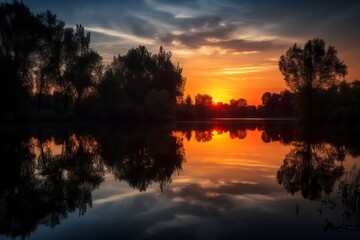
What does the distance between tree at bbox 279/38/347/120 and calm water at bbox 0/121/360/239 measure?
41.9 m

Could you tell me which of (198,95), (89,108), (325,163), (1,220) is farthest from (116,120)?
(198,95)

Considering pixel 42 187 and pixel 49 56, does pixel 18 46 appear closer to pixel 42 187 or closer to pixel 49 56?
pixel 49 56

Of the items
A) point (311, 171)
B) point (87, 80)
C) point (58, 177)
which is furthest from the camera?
point (87, 80)

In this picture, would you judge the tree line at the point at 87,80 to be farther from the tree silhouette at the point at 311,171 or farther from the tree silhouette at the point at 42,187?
the tree silhouette at the point at 311,171

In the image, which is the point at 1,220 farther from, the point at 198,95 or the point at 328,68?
the point at 198,95

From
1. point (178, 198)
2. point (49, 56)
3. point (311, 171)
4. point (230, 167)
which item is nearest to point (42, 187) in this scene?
point (178, 198)

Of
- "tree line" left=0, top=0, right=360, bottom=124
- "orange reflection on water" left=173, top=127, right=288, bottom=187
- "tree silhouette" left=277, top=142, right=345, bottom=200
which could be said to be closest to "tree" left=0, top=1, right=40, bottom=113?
"tree line" left=0, top=0, right=360, bottom=124

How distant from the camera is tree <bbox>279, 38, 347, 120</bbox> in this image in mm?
57406

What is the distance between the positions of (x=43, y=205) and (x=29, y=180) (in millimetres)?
3809

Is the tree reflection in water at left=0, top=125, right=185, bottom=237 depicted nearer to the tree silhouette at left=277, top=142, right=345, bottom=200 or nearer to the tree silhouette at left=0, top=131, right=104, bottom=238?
the tree silhouette at left=0, top=131, right=104, bottom=238

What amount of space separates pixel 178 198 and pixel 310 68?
2117 inches

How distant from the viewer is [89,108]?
66438 millimetres

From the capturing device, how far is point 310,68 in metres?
58.2

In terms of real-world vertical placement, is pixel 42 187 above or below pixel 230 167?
below
